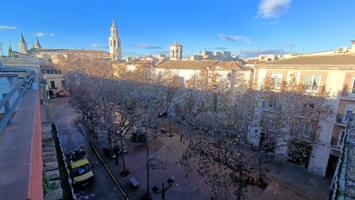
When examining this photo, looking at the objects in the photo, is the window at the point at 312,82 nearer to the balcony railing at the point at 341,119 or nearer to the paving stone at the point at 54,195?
the balcony railing at the point at 341,119

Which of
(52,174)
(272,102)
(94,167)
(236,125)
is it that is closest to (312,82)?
(272,102)

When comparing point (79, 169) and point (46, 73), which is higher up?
point (46, 73)

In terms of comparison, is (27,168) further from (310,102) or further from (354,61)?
(354,61)

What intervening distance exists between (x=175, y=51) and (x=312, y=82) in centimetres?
5102

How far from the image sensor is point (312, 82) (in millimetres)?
13297

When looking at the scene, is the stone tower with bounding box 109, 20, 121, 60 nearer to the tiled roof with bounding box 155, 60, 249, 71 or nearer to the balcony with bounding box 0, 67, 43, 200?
the tiled roof with bounding box 155, 60, 249, 71

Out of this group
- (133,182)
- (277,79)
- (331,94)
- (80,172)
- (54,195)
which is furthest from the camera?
(277,79)

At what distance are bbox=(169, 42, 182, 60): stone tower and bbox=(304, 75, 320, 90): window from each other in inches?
1937

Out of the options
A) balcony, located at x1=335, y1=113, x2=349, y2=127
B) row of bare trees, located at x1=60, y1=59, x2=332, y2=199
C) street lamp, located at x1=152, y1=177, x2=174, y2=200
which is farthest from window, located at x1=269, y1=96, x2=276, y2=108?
street lamp, located at x1=152, y1=177, x2=174, y2=200

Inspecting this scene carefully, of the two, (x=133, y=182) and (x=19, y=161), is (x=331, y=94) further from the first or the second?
(x=19, y=161)

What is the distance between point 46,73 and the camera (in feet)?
129

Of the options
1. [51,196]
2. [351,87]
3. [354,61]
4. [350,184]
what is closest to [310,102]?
[351,87]

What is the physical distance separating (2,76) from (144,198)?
352 inches

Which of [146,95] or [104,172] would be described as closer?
[104,172]
